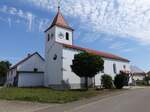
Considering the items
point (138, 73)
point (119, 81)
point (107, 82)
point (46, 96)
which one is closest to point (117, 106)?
point (46, 96)

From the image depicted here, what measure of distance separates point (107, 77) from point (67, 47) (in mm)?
8946

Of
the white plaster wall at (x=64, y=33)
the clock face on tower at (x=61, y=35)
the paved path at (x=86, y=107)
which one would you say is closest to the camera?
the paved path at (x=86, y=107)

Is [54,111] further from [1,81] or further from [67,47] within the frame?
[1,81]

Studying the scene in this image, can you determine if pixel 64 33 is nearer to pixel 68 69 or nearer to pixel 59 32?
pixel 59 32

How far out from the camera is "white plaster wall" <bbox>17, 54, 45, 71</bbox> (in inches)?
2111

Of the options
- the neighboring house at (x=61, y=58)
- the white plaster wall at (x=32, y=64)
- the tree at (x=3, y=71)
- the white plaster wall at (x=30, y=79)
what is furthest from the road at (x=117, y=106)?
the tree at (x=3, y=71)

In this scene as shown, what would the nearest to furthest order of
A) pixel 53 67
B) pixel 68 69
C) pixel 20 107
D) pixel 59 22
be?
pixel 20 107 → pixel 68 69 → pixel 53 67 → pixel 59 22

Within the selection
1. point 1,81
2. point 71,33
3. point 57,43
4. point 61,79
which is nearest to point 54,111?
point 61,79

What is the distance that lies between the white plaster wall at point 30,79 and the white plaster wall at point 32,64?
395 centimetres

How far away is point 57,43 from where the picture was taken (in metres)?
43.6

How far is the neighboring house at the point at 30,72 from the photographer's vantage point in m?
48.9

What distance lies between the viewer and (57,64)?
42.3 metres

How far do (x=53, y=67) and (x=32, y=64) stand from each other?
12.7 meters

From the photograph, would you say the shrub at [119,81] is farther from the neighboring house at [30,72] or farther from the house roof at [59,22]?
the neighboring house at [30,72]
